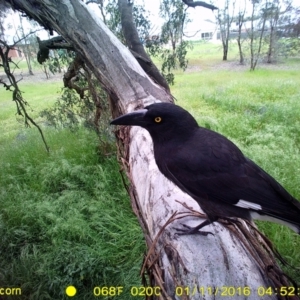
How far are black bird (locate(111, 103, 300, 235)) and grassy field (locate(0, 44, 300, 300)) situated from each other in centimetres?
85

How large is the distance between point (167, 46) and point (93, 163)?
1672 millimetres

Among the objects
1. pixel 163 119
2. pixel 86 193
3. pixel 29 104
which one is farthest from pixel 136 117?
pixel 29 104

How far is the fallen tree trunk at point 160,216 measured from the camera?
80 centimetres

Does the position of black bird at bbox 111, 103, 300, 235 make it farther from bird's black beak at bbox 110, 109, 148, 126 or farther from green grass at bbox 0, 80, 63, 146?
green grass at bbox 0, 80, 63, 146

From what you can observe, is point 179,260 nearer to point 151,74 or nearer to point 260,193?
point 260,193

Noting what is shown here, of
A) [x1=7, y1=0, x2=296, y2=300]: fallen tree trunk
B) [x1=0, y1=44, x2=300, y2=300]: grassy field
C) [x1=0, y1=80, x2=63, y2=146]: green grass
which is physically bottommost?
[x1=0, y1=44, x2=300, y2=300]: grassy field

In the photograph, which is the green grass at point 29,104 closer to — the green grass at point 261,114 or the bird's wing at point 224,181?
the green grass at point 261,114

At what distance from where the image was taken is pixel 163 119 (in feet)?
3.48

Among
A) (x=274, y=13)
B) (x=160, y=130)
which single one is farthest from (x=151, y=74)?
(x=274, y=13)

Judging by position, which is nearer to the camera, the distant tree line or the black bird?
the black bird

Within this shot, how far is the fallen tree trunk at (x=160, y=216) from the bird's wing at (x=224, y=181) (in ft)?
0.37

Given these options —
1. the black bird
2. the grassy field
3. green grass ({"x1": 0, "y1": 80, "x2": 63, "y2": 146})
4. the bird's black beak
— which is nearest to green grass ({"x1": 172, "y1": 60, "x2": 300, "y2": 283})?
the grassy field

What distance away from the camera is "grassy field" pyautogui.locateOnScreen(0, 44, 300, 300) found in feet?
6.00

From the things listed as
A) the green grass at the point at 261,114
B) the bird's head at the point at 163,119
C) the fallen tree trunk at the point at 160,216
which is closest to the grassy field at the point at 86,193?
the green grass at the point at 261,114
